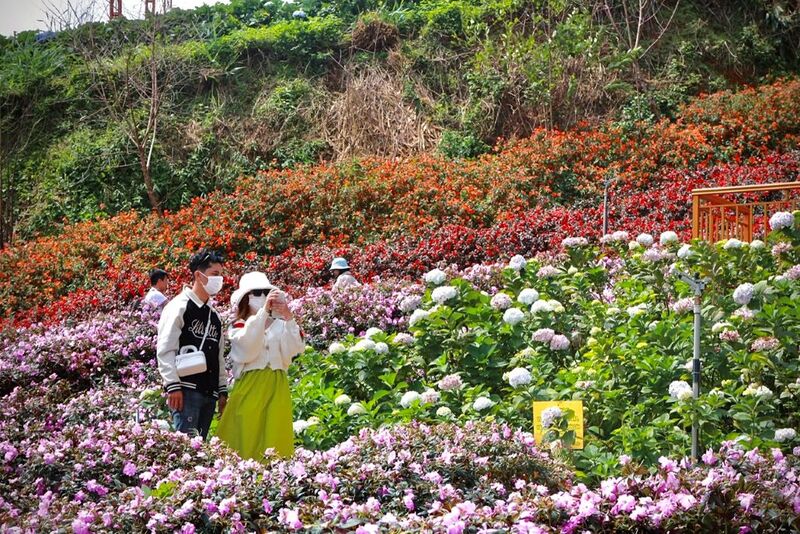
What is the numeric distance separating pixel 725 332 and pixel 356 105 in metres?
12.4

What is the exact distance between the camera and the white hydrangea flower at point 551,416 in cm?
465

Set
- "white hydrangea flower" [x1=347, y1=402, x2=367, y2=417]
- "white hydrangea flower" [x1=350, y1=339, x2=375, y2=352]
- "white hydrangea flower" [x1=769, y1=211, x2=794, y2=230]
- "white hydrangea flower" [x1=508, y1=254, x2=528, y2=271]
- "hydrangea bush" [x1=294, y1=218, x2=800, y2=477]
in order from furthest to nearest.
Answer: "white hydrangea flower" [x1=508, y1=254, x2=528, y2=271] → "white hydrangea flower" [x1=769, y1=211, x2=794, y2=230] → "white hydrangea flower" [x1=350, y1=339, x2=375, y2=352] → "white hydrangea flower" [x1=347, y1=402, x2=367, y2=417] → "hydrangea bush" [x1=294, y1=218, x2=800, y2=477]

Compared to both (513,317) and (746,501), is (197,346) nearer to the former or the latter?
(513,317)

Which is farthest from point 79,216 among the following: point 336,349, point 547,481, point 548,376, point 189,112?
point 547,481

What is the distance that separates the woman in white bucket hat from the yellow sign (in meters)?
1.32

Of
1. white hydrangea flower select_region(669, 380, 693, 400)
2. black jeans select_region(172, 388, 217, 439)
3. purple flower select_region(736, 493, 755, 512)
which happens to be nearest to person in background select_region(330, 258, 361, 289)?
black jeans select_region(172, 388, 217, 439)

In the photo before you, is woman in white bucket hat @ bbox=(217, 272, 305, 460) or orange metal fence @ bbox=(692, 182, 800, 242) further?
orange metal fence @ bbox=(692, 182, 800, 242)

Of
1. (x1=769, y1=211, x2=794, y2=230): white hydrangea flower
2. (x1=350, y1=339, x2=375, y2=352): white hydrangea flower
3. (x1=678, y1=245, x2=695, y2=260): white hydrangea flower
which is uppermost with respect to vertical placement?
(x1=769, y1=211, x2=794, y2=230): white hydrangea flower

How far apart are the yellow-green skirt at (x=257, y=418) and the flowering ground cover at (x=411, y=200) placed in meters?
6.74

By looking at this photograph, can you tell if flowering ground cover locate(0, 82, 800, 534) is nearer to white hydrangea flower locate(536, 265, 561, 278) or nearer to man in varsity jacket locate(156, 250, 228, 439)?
white hydrangea flower locate(536, 265, 561, 278)

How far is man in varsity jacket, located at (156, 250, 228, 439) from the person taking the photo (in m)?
5.08

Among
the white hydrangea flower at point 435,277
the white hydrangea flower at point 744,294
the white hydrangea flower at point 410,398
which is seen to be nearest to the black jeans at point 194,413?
the white hydrangea flower at point 410,398

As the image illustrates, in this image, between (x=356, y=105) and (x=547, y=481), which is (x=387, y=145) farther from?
(x=547, y=481)

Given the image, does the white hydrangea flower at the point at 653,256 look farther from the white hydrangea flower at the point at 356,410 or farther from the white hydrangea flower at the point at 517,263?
the white hydrangea flower at the point at 356,410
